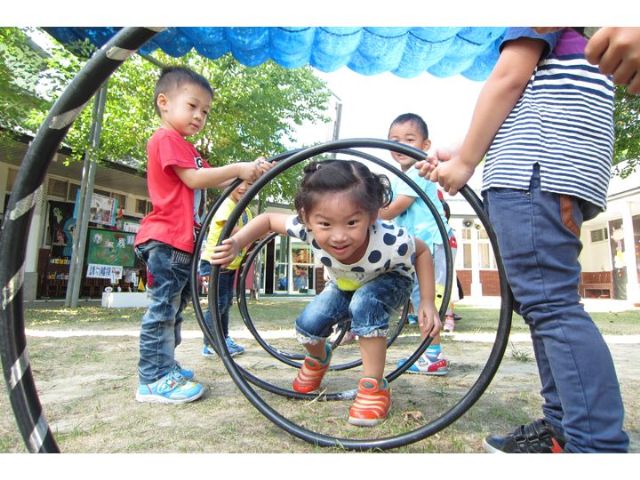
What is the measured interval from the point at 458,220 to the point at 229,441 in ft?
64.2

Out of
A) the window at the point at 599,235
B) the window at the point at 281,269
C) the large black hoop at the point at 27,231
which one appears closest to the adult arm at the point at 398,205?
the large black hoop at the point at 27,231

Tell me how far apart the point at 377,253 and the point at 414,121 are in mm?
1257

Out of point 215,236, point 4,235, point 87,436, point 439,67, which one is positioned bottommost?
point 87,436

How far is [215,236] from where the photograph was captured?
3.09m

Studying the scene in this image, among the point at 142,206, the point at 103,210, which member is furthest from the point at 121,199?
the point at 103,210

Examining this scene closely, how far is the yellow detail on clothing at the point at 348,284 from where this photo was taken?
188 centimetres

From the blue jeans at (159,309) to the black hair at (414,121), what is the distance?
1443 millimetres

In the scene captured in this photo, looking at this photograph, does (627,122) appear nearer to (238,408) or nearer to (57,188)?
(238,408)

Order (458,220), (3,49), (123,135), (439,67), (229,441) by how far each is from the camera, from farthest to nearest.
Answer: (458,220) → (123,135) → (3,49) → (439,67) → (229,441)

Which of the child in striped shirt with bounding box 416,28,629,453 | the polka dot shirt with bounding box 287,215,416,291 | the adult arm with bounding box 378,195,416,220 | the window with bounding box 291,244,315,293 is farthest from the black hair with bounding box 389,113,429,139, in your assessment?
the window with bounding box 291,244,315,293

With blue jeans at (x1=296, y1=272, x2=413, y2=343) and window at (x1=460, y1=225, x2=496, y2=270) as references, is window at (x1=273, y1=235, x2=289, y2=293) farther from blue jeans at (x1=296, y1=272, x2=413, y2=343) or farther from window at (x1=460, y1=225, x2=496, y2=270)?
blue jeans at (x1=296, y1=272, x2=413, y2=343)

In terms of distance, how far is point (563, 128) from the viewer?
1.16 meters
